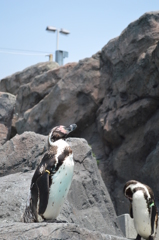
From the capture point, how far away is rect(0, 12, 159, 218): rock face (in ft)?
36.4

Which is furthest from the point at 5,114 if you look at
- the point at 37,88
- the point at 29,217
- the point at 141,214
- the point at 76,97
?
the point at 29,217

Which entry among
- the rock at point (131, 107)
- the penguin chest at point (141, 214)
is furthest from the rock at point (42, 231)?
the rock at point (131, 107)

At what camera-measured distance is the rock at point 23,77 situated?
16125 millimetres

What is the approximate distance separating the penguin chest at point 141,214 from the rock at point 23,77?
36.5 feet

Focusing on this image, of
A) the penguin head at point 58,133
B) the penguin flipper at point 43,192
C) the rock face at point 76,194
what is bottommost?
the rock face at point 76,194

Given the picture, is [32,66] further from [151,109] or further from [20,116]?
[151,109]

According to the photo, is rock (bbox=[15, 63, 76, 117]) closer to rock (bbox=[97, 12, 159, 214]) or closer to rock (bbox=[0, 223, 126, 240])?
rock (bbox=[97, 12, 159, 214])

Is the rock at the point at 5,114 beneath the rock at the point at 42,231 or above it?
beneath

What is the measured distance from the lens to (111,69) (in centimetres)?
1251

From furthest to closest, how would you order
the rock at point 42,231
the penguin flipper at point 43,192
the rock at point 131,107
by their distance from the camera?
1. the rock at point 131,107
2. the penguin flipper at point 43,192
3. the rock at point 42,231

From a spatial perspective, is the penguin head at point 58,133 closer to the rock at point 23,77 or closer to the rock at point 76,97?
the rock at point 76,97

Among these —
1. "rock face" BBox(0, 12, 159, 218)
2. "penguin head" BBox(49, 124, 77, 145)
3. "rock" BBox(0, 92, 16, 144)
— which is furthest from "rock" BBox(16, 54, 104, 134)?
"penguin head" BBox(49, 124, 77, 145)

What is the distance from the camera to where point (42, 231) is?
3.83m

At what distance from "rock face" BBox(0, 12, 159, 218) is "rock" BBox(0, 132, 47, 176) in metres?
3.40
